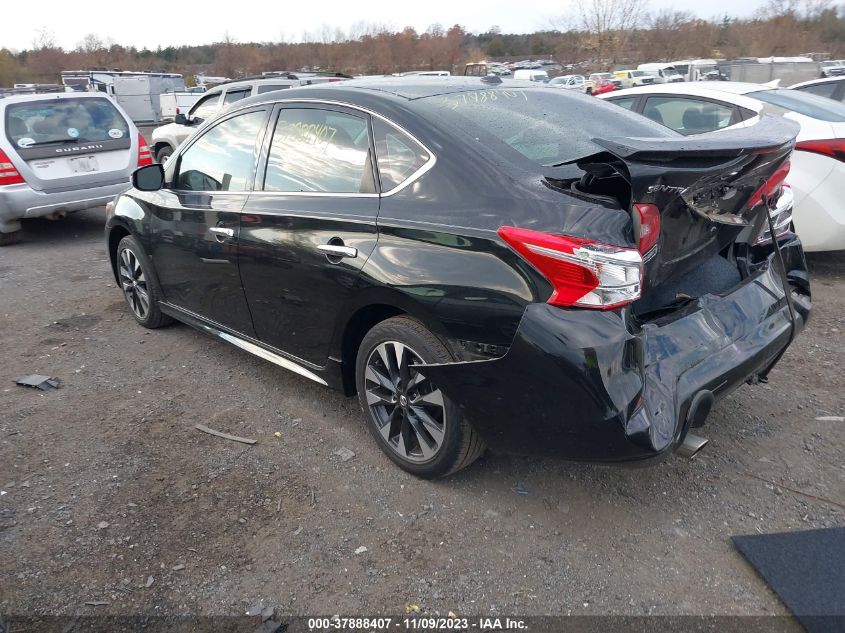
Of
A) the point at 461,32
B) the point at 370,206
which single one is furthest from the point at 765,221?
the point at 461,32

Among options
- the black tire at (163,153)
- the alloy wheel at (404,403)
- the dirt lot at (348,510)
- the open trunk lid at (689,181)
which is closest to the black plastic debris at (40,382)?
the dirt lot at (348,510)

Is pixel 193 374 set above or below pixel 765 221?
below

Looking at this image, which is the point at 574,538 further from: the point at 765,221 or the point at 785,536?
the point at 765,221

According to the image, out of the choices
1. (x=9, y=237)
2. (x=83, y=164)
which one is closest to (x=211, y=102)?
(x=83, y=164)

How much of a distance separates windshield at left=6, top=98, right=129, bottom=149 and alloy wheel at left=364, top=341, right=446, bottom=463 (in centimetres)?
671

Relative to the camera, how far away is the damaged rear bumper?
239 cm

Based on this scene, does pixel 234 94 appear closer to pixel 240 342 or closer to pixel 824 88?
pixel 824 88

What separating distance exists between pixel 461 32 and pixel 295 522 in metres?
85.4

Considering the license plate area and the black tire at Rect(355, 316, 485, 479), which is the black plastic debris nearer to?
the black tire at Rect(355, 316, 485, 479)

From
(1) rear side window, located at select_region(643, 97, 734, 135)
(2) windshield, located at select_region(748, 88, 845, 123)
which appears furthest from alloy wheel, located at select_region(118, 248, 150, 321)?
(2) windshield, located at select_region(748, 88, 845, 123)

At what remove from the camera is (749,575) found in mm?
2553

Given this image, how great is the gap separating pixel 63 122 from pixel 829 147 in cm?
822

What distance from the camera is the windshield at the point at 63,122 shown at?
7917 mm

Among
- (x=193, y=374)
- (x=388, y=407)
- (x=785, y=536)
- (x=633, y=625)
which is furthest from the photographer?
(x=193, y=374)
